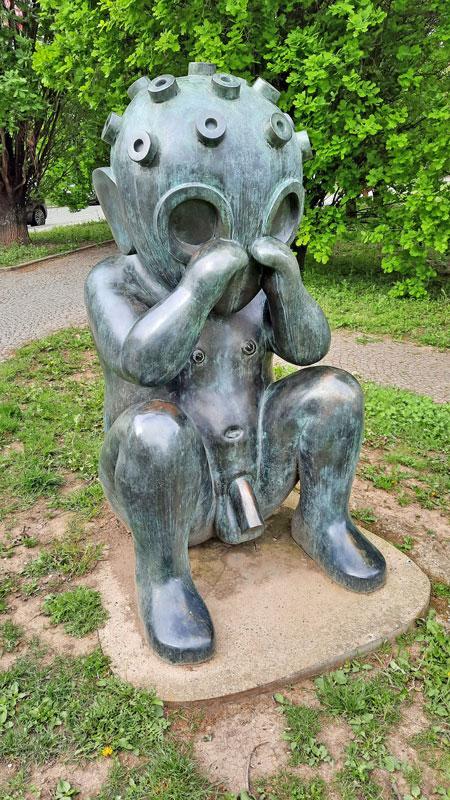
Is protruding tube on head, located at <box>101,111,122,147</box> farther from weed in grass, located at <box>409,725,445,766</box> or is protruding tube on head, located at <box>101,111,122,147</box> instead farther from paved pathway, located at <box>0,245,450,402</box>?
paved pathway, located at <box>0,245,450,402</box>

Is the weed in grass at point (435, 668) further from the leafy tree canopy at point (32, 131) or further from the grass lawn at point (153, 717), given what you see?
the leafy tree canopy at point (32, 131)

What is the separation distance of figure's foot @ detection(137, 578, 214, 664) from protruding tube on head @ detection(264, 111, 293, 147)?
1.62m

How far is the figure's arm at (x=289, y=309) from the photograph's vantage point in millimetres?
2080

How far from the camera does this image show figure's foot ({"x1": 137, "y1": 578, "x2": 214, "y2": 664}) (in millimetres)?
2209

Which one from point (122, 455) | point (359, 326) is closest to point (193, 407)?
point (122, 455)

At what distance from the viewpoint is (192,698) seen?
2.12m

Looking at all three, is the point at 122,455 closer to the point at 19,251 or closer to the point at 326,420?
the point at 326,420

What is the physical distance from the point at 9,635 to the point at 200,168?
2.04m

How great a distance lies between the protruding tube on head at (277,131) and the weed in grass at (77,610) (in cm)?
200

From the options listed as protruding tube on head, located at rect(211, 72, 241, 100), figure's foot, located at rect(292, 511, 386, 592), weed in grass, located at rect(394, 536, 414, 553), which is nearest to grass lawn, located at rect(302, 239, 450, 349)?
weed in grass, located at rect(394, 536, 414, 553)

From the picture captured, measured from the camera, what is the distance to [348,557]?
2564mm

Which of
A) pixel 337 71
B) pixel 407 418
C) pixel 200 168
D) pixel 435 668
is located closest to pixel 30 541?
pixel 435 668

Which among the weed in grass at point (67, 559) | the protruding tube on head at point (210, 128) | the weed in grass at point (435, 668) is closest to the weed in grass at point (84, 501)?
the weed in grass at point (67, 559)

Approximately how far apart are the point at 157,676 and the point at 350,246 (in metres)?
11.4
